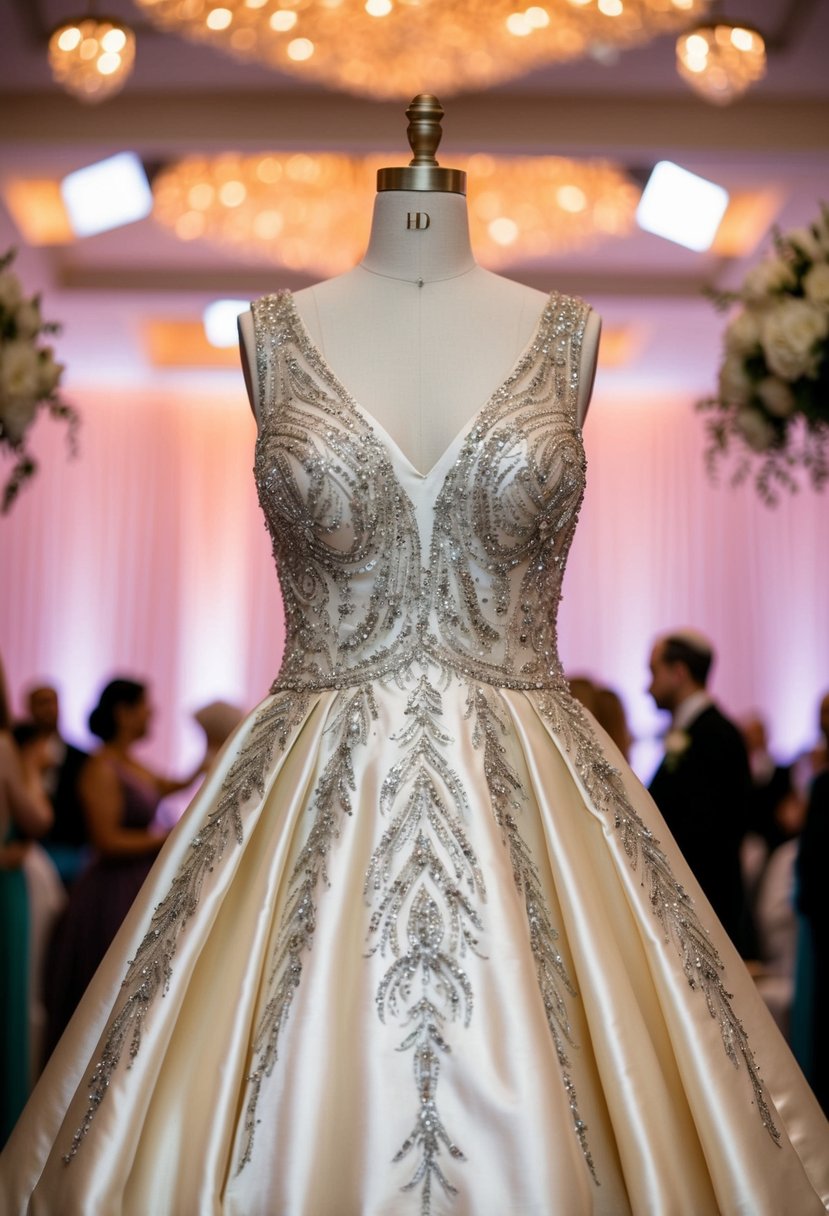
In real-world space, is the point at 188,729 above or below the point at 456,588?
below

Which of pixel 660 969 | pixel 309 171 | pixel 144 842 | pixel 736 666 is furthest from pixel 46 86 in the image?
pixel 736 666

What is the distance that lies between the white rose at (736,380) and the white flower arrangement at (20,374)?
5.55 ft

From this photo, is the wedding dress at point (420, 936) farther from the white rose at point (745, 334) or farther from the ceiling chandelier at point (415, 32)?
the ceiling chandelier at point (415, 32)

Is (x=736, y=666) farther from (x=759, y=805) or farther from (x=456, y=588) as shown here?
(x=456, y=588)

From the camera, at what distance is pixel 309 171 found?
27.3 ft

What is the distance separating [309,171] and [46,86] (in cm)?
168

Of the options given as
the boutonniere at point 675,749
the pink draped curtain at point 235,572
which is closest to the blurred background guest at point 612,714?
the boutonniere at point 675,749

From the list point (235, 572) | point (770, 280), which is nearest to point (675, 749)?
point (770, 280)

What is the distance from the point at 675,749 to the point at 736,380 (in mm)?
1121

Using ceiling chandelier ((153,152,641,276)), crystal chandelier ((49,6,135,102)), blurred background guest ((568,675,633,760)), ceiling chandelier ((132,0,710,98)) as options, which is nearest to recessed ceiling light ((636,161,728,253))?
ceiling chandelier ((153,152,641,276))

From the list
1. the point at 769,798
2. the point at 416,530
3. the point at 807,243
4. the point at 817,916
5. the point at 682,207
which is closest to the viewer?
the point at 416,530

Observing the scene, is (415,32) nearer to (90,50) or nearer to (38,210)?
(90,50)

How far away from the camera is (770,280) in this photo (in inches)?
157

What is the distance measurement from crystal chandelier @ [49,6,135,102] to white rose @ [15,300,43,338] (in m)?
1.92
